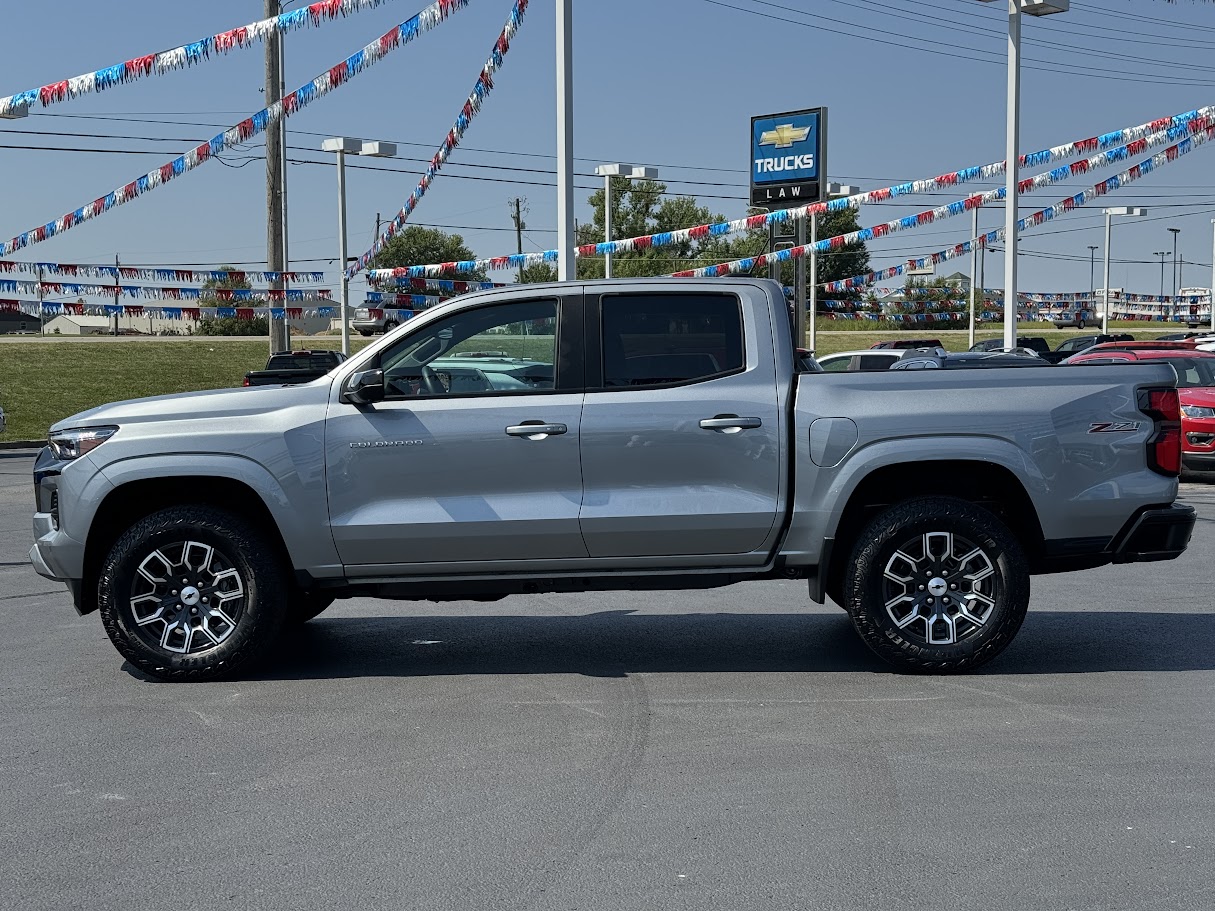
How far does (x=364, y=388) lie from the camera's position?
22.4 ft

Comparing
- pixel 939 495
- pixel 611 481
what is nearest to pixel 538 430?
pixel 611 481

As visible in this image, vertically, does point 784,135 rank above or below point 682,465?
above

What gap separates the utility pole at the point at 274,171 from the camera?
2881cm

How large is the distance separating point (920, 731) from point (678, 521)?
1.60 m

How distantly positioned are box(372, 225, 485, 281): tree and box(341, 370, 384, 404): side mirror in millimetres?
91297

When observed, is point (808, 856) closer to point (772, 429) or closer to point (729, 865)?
point (729, 865)

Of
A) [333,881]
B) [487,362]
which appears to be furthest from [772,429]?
[333,881]

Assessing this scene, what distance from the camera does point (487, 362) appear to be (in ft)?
23.3

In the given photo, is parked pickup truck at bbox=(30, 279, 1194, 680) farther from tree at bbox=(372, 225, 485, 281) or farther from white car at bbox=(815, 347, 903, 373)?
tree at bbox=(372, 225, 485, 281)

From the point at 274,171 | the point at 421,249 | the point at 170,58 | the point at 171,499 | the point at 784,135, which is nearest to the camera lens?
the point at 171,499

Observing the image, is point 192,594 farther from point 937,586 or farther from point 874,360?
point 874,360

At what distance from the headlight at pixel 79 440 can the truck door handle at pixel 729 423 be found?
301 centimetres

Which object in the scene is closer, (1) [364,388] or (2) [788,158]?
(1) [364,388]

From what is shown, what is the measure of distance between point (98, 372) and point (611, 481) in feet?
113
